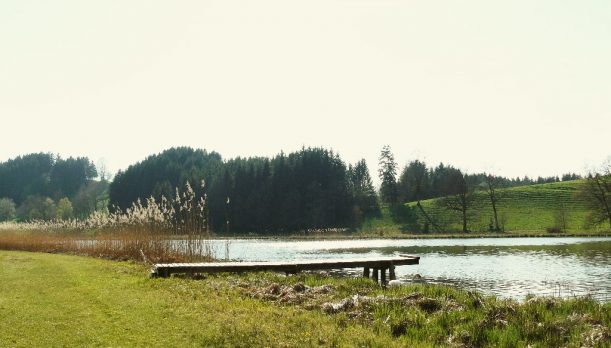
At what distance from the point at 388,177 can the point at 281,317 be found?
378 feet

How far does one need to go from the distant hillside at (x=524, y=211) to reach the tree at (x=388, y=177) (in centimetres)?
1327

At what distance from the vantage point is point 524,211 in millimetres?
91562

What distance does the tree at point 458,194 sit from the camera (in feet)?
295

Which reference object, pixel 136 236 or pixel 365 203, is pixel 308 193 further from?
pixel 136 236

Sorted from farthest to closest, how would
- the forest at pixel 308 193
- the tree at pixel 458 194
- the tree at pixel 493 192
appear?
the forest at pixel 308 193 → the tree at pixel 458 194 → the tree at pixel 493 192

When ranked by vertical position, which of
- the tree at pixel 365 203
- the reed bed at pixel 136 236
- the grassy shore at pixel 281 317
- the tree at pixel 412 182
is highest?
the tree at pixel 412 182

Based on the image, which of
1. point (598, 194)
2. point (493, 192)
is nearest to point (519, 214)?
point (493, 192)

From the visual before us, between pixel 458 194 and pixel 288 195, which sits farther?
pixel 288 195

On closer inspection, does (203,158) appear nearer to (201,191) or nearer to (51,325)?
(201,191)

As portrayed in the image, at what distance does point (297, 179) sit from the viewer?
4493 inches

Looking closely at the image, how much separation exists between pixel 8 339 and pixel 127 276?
8.97 metres

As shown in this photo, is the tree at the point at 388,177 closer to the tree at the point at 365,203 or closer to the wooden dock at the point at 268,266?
the tree at the point at 365,203

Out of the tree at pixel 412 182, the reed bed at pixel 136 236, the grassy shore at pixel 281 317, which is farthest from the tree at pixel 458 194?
the grassy shore at pixel 281 317

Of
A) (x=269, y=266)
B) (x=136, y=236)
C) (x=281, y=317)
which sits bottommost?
(x=281, y=317)
